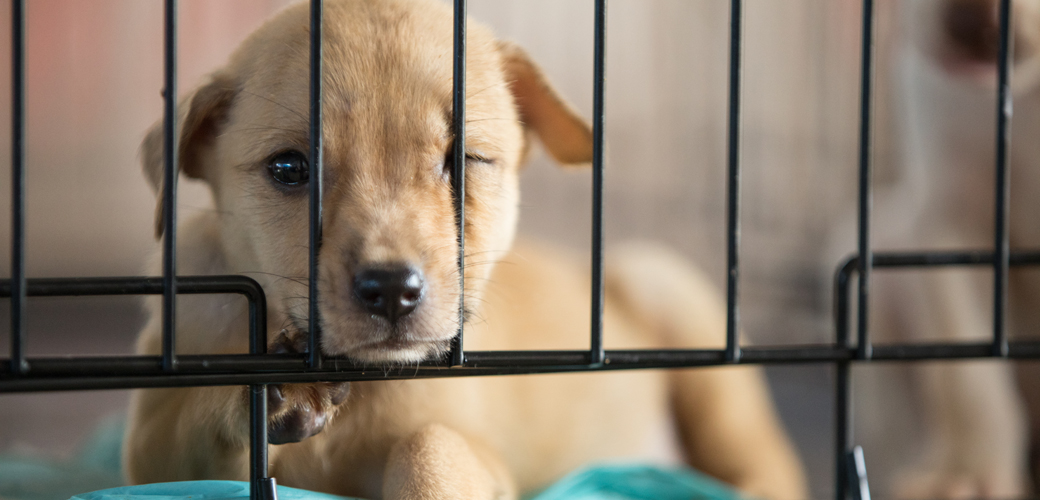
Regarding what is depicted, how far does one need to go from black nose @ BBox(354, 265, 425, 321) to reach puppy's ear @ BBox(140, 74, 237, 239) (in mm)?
380

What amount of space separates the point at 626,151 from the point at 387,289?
5.15ft

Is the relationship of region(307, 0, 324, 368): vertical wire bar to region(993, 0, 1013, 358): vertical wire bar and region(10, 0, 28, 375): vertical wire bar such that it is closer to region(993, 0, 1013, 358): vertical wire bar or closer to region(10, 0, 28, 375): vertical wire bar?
region(10, 0, 28, 375): vertical wire bar

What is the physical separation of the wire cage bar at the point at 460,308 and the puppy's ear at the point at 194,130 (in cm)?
24

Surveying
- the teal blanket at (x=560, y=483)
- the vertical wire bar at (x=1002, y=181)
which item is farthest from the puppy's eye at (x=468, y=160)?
the vertical wire bar at (x=1002, y=181)

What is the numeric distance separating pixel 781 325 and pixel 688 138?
67 centimetres

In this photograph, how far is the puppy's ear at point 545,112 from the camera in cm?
120

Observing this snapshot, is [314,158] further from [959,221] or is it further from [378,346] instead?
[959,221]

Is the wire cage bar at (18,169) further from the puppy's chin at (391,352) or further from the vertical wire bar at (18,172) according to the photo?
the puppy's chin at (391,352)

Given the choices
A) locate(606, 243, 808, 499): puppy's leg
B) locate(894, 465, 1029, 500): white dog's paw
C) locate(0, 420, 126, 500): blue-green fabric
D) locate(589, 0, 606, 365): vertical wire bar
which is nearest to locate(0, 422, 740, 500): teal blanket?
locate(0, 420, 126, 500): blue-green fabric

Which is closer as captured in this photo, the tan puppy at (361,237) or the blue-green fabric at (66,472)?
the tan puppy at (361,237)

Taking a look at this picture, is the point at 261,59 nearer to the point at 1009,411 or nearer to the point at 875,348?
the point at 875,348

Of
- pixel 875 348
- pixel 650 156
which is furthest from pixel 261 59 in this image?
pixel 650 156

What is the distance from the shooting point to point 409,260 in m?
0.80

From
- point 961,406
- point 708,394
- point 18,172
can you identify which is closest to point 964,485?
point 961,406
